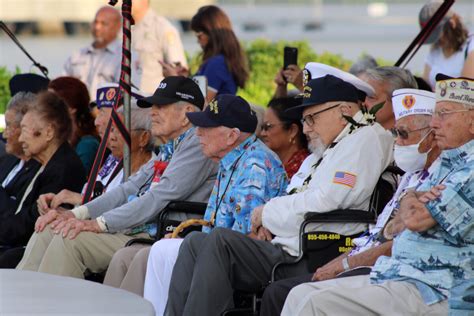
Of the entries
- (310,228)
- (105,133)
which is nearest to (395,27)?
(105,133)

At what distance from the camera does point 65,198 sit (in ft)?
24.1

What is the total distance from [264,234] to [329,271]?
0.70 meters

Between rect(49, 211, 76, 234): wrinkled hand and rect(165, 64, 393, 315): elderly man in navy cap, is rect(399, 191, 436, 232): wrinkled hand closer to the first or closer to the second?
rect(165, 64, 393, 315): elderly man in navy cap

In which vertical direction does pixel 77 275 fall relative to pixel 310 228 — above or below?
below

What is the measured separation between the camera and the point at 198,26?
30.9ft

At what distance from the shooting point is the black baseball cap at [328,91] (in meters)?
5.88

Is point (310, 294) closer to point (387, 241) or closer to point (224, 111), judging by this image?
point (387, 241)

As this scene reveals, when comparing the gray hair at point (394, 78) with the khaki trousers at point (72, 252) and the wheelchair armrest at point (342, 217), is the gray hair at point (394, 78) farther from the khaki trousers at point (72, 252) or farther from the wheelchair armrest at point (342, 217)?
the khaki trousers at point (72, 252)

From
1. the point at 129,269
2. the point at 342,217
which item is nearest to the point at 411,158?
the point at 342,217

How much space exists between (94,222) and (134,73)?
3674 millimetres

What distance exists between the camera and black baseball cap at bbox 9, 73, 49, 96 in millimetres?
9219

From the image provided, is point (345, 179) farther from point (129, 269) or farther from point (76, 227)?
point (76, 227)

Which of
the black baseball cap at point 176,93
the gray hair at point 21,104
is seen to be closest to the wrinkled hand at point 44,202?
the black baseball cap at point 176,93

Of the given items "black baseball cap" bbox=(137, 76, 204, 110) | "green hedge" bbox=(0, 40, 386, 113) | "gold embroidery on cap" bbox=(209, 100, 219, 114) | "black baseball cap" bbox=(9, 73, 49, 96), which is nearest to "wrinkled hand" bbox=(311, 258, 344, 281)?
"gold embroidery on cap" bbox=(209, 100, 219, 114)
